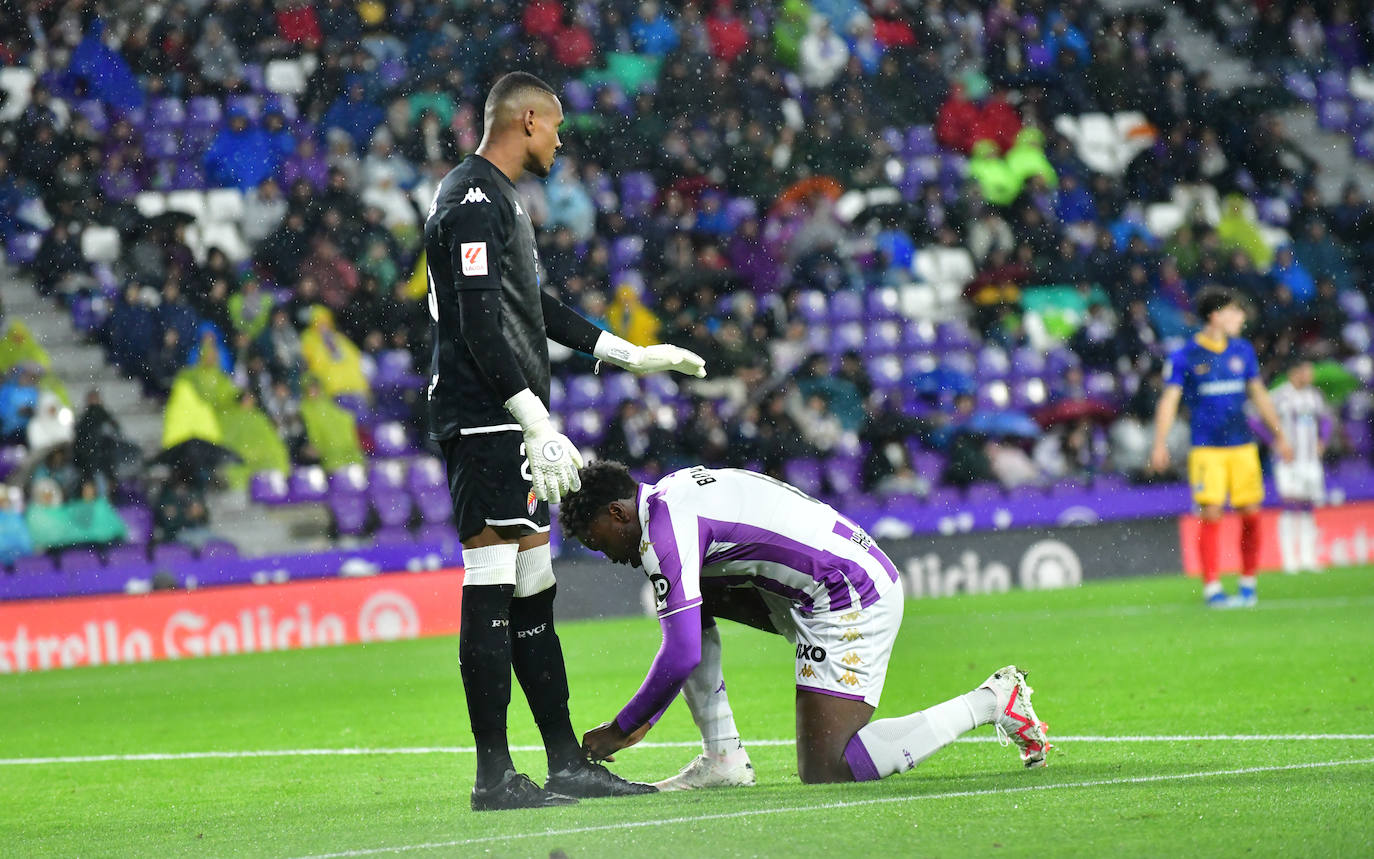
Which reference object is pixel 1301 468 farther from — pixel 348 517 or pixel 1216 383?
pixel 348 517

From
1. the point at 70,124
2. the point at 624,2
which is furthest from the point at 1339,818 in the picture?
the point at 624,2

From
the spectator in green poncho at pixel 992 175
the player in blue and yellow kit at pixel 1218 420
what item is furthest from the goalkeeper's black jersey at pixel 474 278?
the spectator in green poncho at pixel 992 175

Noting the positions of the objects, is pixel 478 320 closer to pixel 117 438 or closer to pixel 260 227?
pixel 117 438

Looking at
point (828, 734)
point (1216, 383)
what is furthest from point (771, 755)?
point (1216, 383)

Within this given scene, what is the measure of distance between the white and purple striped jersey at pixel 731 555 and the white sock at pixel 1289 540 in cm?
1271

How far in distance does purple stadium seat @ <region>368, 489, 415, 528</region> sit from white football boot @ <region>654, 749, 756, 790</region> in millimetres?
10443

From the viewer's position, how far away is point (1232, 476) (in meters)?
13.4

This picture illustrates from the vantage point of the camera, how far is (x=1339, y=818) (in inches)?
180

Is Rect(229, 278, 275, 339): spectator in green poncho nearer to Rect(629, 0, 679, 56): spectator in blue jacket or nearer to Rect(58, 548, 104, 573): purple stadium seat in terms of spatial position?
Rect(58, 548, 104, 573): purple stadium seat

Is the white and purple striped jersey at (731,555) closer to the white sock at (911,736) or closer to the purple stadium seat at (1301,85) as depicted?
the white sock at (911,736)

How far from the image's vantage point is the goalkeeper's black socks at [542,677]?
5.85 metres

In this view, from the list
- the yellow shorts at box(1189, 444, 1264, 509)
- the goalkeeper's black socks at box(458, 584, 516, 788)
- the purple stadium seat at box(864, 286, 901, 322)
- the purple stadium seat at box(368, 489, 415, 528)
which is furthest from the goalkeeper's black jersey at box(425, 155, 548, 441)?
the purple stadium seat at box(864, 286, 901, 322)

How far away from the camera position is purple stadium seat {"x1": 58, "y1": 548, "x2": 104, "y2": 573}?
48.9 ft

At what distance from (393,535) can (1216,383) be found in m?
7.31
